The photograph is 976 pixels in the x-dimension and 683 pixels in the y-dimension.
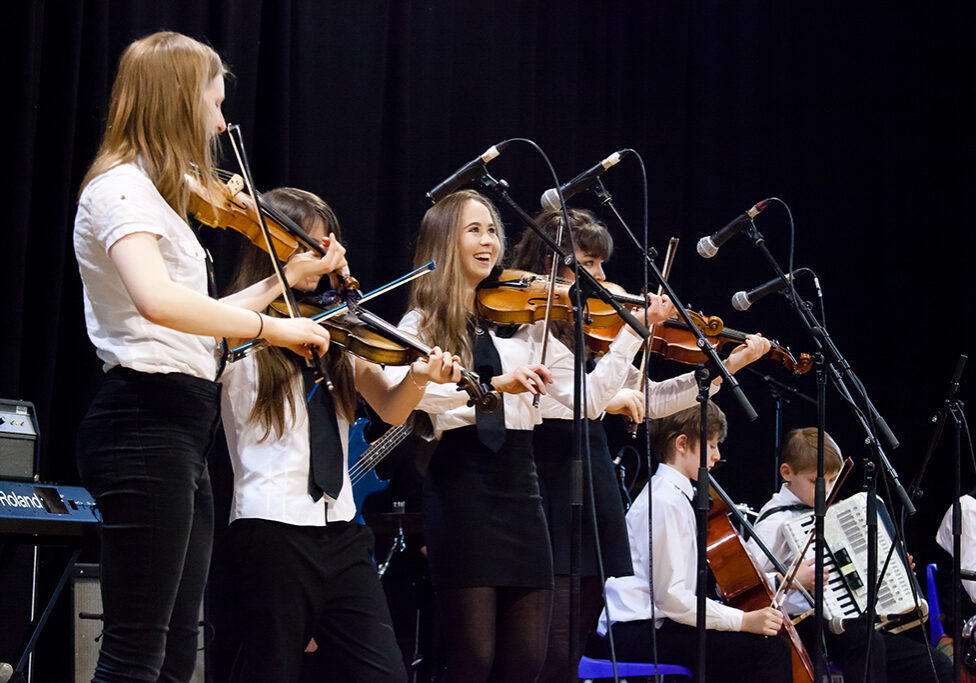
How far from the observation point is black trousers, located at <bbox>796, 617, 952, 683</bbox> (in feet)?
12.6

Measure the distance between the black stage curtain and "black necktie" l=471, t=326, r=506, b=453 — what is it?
4.66ft

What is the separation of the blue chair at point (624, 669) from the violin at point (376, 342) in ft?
4.40

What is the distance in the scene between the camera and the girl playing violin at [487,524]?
2484 millimetres

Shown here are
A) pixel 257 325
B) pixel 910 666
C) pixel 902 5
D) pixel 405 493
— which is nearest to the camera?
pixel 257 325

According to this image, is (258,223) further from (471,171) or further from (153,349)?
(153,349)

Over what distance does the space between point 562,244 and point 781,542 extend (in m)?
1.62

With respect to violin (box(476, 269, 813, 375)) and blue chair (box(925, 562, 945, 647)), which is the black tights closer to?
violin (box(476, 269, 813, 375))

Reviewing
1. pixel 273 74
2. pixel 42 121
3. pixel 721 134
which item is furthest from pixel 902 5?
pixel 42 121

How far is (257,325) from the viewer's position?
1.79 meters

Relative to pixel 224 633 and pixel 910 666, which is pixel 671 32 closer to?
pixel 910 666

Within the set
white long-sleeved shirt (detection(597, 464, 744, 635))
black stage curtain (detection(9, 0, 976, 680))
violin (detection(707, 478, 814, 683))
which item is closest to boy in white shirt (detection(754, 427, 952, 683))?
violin (detection(707, 478, 814, 683))

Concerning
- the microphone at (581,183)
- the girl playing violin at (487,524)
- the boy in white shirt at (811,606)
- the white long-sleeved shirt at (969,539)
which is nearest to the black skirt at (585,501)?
the girl playing violin at (487,524)

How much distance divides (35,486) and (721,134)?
12.7 ft

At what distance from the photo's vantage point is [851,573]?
3.89m
